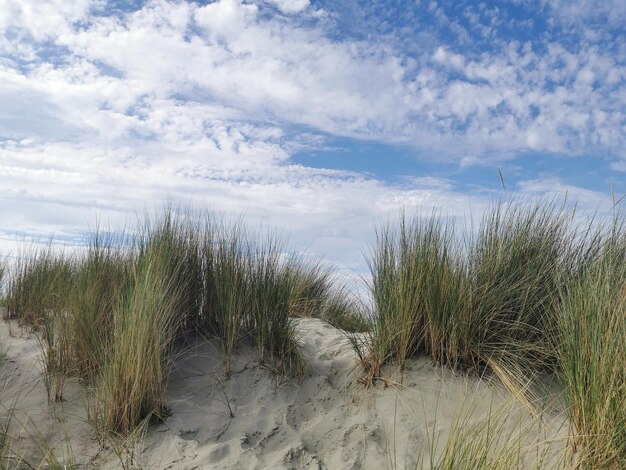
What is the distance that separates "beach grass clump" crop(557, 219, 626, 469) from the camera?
9.78 ft

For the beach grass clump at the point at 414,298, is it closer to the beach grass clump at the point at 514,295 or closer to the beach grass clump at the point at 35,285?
the beach grass clump at the point at 514,295

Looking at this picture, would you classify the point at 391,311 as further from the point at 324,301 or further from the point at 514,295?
the point at 324,301

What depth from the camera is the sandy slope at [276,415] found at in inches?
150

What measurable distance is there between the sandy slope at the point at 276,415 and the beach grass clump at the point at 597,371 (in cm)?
36

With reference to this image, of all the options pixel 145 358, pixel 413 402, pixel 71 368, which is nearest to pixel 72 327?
pixel 71 368

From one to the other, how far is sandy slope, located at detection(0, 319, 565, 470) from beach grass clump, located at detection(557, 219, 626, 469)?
36cm

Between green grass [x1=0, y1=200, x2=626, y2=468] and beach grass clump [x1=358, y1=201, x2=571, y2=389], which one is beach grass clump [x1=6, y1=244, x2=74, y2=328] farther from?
beach grass clump [x1=358, y1=201, x2=571, y2=389]

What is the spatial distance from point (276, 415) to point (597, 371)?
7.70ft

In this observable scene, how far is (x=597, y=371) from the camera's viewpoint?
3.22 meters

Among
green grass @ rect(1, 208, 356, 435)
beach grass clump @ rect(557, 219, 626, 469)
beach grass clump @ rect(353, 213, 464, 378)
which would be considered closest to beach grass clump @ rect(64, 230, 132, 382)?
green grass @ rect(1, 208, 356, 435)

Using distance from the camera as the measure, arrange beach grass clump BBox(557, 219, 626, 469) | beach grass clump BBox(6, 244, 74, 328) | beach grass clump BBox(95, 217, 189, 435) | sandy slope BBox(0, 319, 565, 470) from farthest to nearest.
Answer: beach grass clump BBox(6, 244, 74, 328), beach grass clump BBox(95, 217, 189, 435), sandy slope BBox(0, 319, 565, 470), beach grass clump BBox(557, 219, 626, 469)

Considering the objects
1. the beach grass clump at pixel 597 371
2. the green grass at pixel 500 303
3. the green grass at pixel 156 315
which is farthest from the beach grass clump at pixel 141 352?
the beach grass clump at pixel 597 371

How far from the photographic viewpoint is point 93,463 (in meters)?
3.91

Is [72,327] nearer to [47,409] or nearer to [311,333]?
[47,409]
